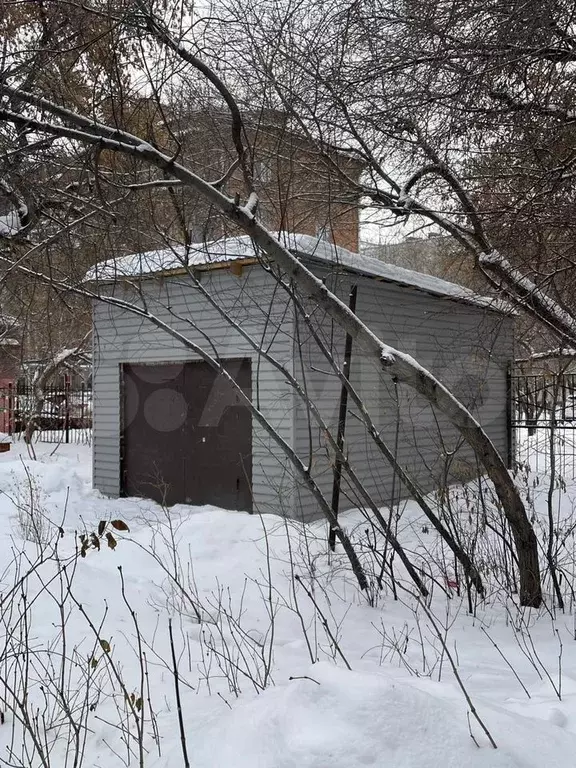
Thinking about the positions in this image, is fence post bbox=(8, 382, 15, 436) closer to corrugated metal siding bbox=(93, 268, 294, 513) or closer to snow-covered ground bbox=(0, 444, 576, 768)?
corrugated metal siding bbox=(93, 268, 294, 513)

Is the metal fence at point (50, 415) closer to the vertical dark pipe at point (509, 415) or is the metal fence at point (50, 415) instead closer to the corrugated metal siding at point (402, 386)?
the corrugated metal siding at point (402, 386)

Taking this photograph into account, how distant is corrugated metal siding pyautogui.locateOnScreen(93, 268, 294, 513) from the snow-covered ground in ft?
6.10

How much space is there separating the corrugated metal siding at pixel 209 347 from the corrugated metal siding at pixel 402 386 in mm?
337

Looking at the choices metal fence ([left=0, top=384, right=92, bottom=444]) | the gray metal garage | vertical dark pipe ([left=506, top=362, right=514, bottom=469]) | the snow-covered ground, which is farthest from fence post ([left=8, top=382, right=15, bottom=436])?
vertical dark pipe ([left=506, top=362, right=514, bottom=469])

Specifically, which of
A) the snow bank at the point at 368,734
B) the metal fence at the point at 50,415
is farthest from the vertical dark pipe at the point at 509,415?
the metal fence at the point at 50,415

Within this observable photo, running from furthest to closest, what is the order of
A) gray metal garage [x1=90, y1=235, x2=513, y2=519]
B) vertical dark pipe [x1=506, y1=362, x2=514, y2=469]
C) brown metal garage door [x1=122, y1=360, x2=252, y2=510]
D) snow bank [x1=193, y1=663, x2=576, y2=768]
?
1. vertical dark pipe [x1=506, y1=362, x2=514, y2=469]
2. brown metal garage door [x1=122, y1=360, x2=252, y2=510]
3. gray metal garage [x1=90, y1=235, x2=513, y2=519]
4. snow bank [x1=193, y1=663, x2=576, y2=768]

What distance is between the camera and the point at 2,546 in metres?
4.91

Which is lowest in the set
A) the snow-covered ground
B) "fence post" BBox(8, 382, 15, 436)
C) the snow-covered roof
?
the snow-covered ground

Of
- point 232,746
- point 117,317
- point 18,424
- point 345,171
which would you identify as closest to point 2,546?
point 232,746

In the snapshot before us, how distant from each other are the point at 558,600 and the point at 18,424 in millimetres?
18157

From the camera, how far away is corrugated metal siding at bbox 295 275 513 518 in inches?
313

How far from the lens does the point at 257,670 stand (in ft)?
9.47

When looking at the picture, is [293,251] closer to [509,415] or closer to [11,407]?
[509,415]

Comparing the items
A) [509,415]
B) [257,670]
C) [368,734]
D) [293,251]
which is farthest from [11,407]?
[368,734]
